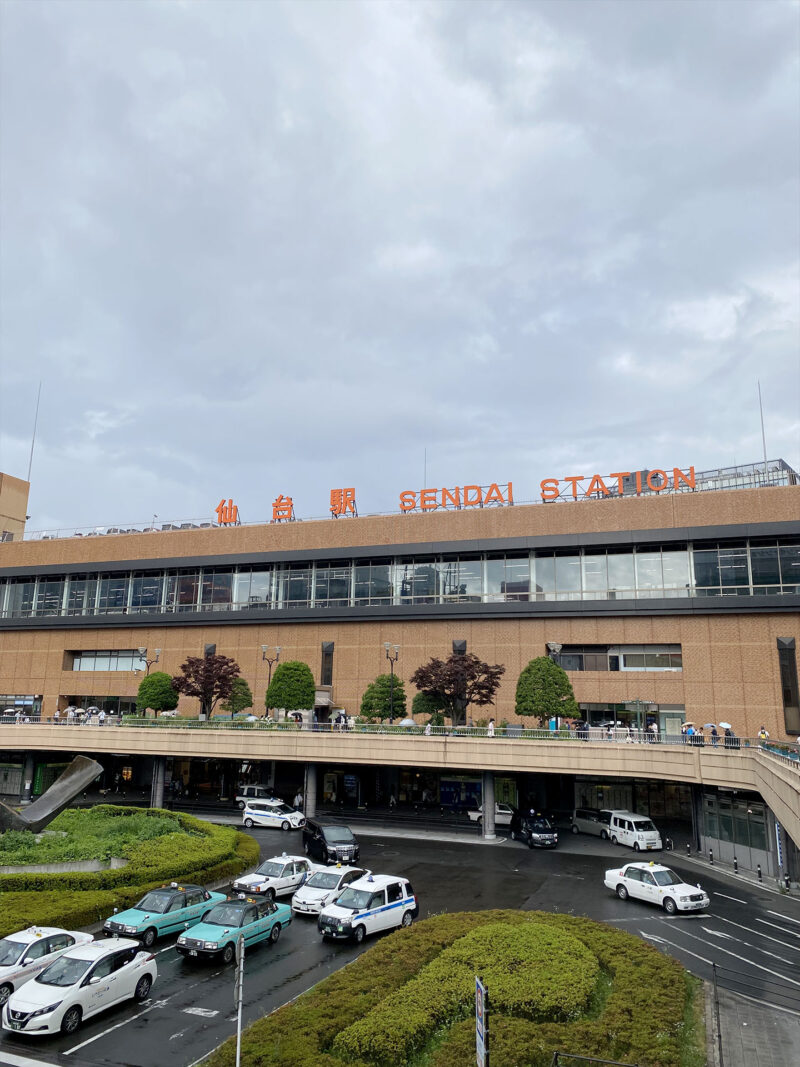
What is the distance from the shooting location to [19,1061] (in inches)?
652

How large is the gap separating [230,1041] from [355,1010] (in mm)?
2942

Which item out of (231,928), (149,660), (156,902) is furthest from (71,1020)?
(149,660)

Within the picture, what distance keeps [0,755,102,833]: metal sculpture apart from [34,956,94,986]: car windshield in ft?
62.7

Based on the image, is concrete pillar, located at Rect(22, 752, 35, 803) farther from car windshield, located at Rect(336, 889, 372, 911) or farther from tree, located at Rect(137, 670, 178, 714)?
car windshield, located at Rect(336, 889, 372, 911)

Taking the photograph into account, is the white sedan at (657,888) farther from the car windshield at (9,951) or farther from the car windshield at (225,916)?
the car windshield at (9,951)

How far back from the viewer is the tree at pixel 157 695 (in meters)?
60.7

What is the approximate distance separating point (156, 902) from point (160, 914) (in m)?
0.62

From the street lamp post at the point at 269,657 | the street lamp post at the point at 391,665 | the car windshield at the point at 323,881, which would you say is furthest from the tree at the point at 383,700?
the car windshield at the point at 323,881

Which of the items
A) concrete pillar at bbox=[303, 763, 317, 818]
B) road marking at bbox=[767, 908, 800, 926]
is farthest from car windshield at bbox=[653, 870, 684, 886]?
concrete pillar at bbox=[303, 763, 317, 818]

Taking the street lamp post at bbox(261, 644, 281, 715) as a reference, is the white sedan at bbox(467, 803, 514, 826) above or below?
below

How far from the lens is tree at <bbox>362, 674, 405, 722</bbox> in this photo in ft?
184

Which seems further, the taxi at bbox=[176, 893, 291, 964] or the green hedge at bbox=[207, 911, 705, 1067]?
the taxi at bbox=[176, 893, 291, 964]

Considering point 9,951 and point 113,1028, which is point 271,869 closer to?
point 9,951

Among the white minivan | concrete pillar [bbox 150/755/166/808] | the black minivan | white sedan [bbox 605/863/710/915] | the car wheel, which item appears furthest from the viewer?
concrete pillar [bbox 150/755/166/808]
